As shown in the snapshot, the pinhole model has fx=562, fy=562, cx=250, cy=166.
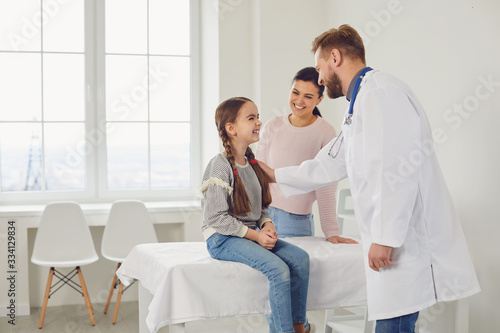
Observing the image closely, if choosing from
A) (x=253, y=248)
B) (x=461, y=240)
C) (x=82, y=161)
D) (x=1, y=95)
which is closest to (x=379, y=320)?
(x=461, y=240)

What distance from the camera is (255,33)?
4.18 metres

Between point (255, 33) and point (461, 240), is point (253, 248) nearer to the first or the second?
point (461, 240)

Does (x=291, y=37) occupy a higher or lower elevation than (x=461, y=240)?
higher

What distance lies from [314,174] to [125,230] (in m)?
2.11

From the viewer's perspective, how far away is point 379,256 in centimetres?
166

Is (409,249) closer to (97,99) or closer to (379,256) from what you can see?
(379,256)

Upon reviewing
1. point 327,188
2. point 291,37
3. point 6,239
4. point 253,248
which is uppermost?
point 291,37

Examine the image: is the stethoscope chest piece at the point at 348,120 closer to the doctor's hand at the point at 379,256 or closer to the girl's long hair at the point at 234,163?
the doctor's hand at the point at 379,256

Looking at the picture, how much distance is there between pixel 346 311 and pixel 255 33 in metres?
2.10

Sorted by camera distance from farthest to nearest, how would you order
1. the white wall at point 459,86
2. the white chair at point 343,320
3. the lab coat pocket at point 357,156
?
the white chair at point 343,320 → the white wall at point 459,86 → the lab coat pocket at point 357,156

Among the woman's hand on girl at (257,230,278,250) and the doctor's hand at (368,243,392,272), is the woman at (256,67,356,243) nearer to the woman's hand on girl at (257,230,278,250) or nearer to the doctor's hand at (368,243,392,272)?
the woman's hand on girl at (257,230,278,250)

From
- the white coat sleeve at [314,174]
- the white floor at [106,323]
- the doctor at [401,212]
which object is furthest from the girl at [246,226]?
the white floor at [106,323]

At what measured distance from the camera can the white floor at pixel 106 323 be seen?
11.4 feet

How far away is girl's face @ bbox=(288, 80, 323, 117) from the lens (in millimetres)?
2605
